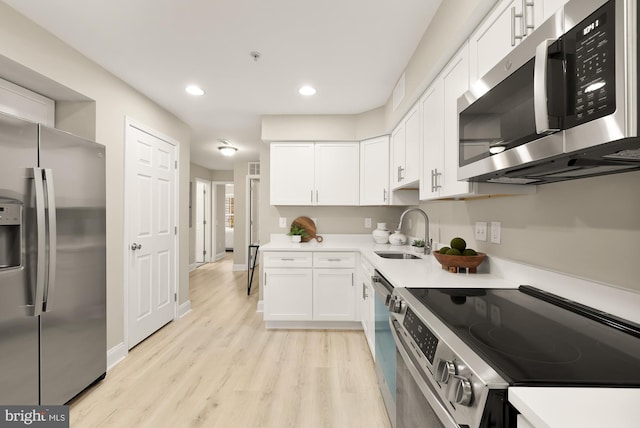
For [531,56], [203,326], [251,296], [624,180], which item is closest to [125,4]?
[531,56]

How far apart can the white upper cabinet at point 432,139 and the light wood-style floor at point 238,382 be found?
1.48 meters

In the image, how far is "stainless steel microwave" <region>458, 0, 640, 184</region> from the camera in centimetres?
59

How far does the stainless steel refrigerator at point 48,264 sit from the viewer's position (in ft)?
4.97

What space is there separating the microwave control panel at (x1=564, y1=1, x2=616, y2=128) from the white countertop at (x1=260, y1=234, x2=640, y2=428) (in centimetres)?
57

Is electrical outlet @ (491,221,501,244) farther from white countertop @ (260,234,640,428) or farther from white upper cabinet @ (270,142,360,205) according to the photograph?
white upper cabinet @ (270,142,360,205)

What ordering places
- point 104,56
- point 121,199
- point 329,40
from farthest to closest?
point 121,199
point 104,56
point 329,40

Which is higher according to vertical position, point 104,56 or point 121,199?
point 104,56

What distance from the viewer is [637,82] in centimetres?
56

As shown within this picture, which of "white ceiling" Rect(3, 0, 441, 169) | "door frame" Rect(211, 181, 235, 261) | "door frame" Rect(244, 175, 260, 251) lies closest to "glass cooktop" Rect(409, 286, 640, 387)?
"white ceiling" Rect(3, 0, 441, 169)

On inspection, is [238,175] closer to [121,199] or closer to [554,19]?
[121,199]

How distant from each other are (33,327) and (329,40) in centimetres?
248

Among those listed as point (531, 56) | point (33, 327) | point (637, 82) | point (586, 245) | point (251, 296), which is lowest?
point (251, 296)

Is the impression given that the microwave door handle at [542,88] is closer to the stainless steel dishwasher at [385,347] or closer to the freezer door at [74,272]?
the stainless steel dishwasher at [385,347]

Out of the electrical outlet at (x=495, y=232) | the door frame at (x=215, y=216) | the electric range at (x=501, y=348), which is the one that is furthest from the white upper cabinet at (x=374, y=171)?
the door frame at (x=215, y=216)
